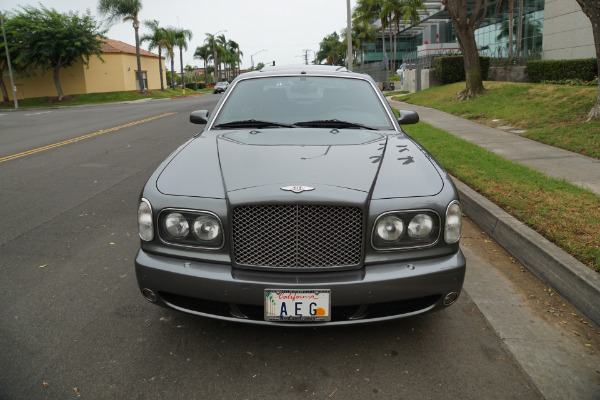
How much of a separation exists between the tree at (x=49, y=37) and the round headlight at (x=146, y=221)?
43.1 metres

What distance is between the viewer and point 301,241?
2.58 m

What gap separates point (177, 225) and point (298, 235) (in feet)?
2.26

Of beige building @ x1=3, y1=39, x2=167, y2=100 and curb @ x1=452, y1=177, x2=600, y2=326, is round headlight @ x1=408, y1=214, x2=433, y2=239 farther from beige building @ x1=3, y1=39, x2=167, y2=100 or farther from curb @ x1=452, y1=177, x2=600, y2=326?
beige building @ x1=3, y1=39, x2=167, y2=100

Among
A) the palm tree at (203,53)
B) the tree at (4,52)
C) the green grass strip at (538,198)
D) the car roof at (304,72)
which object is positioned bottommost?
the green grass strip at (538,198)

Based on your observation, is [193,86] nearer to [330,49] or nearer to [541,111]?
[330,49]

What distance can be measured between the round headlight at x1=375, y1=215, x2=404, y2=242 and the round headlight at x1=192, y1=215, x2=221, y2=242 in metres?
0.86

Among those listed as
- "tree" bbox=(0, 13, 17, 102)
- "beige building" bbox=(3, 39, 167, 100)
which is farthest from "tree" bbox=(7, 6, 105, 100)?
"beige building" bbox=(3, 39, 167, 100)

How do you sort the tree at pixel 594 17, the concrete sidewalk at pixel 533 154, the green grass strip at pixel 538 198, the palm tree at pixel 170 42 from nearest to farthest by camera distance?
the green grass strip at pixel 538 198, the concrete sidewalk at pixel 533 154, the tree at pixel 594 17, the palm tree at pixel 170 42

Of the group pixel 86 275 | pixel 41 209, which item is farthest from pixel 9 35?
pixel 86 275

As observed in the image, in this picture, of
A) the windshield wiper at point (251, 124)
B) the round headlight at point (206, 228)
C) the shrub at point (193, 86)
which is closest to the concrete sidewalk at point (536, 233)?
the windshield wiper at point (251, 124)

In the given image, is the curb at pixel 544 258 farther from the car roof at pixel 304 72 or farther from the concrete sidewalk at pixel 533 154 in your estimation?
the car roof at pixel 304 72

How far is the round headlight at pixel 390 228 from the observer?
2.60 metres

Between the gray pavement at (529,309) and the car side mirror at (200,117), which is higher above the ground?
the car side mirror at (200,117)

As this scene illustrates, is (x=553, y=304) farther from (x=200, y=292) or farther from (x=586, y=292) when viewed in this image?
(x=200, y=292)
